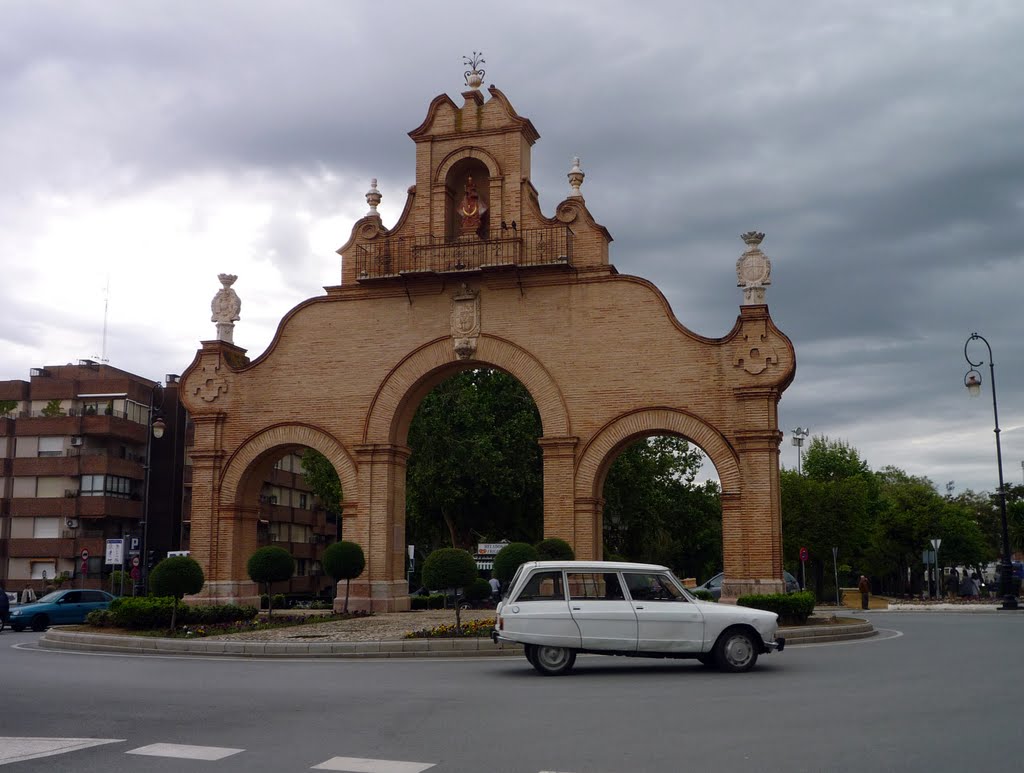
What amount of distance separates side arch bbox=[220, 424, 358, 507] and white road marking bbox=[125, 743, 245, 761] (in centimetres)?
2025

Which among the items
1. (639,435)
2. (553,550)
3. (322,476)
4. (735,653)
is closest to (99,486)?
(322,476)

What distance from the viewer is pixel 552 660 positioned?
45.5 ft

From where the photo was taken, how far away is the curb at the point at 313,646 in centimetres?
1767

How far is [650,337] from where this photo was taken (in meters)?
26.8

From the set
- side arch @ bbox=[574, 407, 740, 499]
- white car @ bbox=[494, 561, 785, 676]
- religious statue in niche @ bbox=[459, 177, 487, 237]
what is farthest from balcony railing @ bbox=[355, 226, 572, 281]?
white car @ bbox=[494, 561, 785, 676]

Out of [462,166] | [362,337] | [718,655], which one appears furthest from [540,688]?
[462,166]

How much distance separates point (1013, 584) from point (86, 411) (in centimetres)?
4568

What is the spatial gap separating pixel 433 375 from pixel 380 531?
4.54 metres

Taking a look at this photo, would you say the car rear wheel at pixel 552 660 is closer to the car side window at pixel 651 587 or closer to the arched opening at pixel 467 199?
the car side window at pixel 651 587

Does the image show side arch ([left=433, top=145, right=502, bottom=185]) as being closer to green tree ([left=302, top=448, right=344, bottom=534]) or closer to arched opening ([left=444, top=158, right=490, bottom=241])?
arched opening ([left=444, top=158, right=490, bottom=241])

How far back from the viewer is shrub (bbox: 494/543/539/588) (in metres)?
22.3

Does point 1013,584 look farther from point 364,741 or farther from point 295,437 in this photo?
point 364,741

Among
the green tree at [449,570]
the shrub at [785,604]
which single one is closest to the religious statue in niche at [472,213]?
the green tree at [449,570]

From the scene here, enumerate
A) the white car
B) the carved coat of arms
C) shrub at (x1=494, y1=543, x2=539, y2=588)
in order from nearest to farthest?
the white car < shrub at (x1=494, y1=543, x2=539, y2=588) < the carved coat of arms
